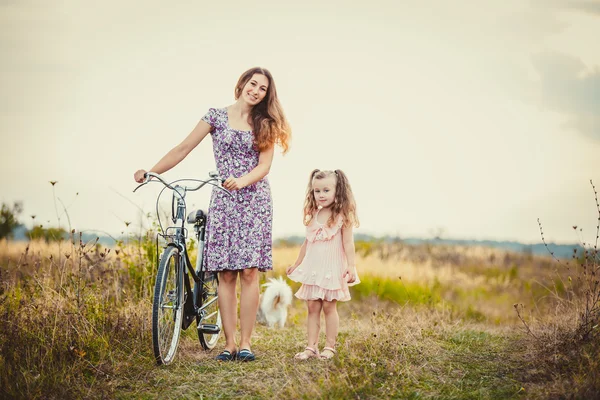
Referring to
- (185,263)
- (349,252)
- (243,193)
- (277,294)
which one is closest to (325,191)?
(349,252)

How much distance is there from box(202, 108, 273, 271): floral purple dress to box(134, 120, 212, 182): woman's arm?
0.07 metres

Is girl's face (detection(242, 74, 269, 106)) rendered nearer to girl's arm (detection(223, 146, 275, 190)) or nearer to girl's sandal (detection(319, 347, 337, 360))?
girl's arm (detection(223, 146, 275, 190))

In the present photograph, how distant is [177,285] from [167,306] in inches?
8.8

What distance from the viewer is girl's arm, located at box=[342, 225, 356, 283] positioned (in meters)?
4.53

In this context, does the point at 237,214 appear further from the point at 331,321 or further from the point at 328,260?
the point at 331,321

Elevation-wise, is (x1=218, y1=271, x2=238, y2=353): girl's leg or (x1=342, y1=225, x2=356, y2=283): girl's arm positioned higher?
(x1=342, y1=225, x2=356, y2=283): girl's arm

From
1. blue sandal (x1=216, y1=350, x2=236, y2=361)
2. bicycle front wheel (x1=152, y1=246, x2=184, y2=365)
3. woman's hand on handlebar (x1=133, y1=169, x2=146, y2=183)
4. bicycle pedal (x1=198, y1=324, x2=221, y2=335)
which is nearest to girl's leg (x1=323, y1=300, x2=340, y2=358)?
blue sandal (x1=216, y1=350, x2=236, y2=361)

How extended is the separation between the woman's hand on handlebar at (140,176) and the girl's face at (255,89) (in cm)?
104

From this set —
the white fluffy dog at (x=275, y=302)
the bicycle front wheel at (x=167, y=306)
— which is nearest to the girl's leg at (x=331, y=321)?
the bicycle front wheel at (x=167, y=306)

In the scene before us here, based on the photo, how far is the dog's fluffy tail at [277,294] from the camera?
20.7ft

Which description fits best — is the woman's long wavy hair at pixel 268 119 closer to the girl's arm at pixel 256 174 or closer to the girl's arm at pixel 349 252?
the girl's arm at pixel 256 174

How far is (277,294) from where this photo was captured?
6367 mm

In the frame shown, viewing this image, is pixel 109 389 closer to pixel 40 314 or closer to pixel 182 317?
pixel 182 317

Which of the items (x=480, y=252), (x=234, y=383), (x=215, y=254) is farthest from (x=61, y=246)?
(x=480, y=252)
